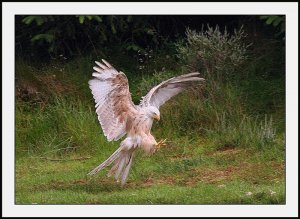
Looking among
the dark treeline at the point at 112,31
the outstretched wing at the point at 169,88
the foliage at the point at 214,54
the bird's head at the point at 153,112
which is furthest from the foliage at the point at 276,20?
the bird's head at the point at 153,112

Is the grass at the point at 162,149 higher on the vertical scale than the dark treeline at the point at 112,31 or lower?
lower

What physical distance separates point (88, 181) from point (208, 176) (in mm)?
1501

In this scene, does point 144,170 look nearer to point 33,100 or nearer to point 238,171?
point 238,171

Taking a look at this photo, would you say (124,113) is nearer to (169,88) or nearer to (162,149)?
(169,88)

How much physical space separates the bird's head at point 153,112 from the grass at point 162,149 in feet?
2.85

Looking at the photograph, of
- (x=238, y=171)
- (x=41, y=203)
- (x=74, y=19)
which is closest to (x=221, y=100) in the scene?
(x=238, y=171)

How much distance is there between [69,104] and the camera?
12.3 metres

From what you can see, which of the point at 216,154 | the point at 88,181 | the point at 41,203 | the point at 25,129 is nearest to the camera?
the point at 41,203

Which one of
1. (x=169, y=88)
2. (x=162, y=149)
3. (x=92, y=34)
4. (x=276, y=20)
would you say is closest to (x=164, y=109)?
(x=162, y=149)

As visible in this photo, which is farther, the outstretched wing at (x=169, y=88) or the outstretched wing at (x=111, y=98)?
the outstretched wing at (x=169, y=88)

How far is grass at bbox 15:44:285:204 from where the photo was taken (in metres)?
9.00

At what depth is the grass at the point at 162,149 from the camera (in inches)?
354

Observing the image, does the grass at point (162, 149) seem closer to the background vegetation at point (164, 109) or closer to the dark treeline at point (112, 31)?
the background vegetation at point (164, 109)

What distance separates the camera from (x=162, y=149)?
1118 cm
